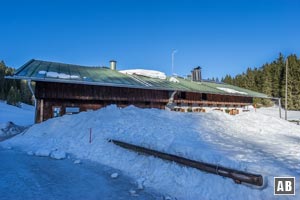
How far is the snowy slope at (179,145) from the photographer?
560 cm

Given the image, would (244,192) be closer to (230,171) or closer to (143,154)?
(230,171)

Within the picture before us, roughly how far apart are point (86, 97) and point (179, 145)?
999 centimetres

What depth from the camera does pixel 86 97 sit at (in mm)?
16172

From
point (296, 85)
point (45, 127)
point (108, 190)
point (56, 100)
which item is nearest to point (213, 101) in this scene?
point (56, 100)

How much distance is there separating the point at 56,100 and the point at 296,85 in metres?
48.8

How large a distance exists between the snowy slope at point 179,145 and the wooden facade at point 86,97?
8.32 ft

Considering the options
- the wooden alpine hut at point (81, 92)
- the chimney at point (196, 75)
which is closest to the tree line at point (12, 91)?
the chimney at point (196, 75)

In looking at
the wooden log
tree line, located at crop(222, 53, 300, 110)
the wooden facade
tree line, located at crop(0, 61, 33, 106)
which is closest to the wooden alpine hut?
the wooden facade

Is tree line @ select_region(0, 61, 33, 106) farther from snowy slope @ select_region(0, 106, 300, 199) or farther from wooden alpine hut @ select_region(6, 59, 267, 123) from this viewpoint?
snowy slope @ select_region(0, 106, 300, 199)

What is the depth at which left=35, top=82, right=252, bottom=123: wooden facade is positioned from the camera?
15023 millimetres

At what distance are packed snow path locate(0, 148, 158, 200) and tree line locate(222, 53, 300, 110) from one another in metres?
51.6

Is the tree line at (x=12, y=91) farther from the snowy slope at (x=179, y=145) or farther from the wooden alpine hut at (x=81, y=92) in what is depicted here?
the snowy slope at (x=179, y=145)

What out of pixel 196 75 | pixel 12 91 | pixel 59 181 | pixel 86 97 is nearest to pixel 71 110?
pixel 86 97

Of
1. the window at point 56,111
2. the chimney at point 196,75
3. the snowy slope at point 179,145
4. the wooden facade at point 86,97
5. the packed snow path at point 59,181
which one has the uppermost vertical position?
the chimney at point 196,75
